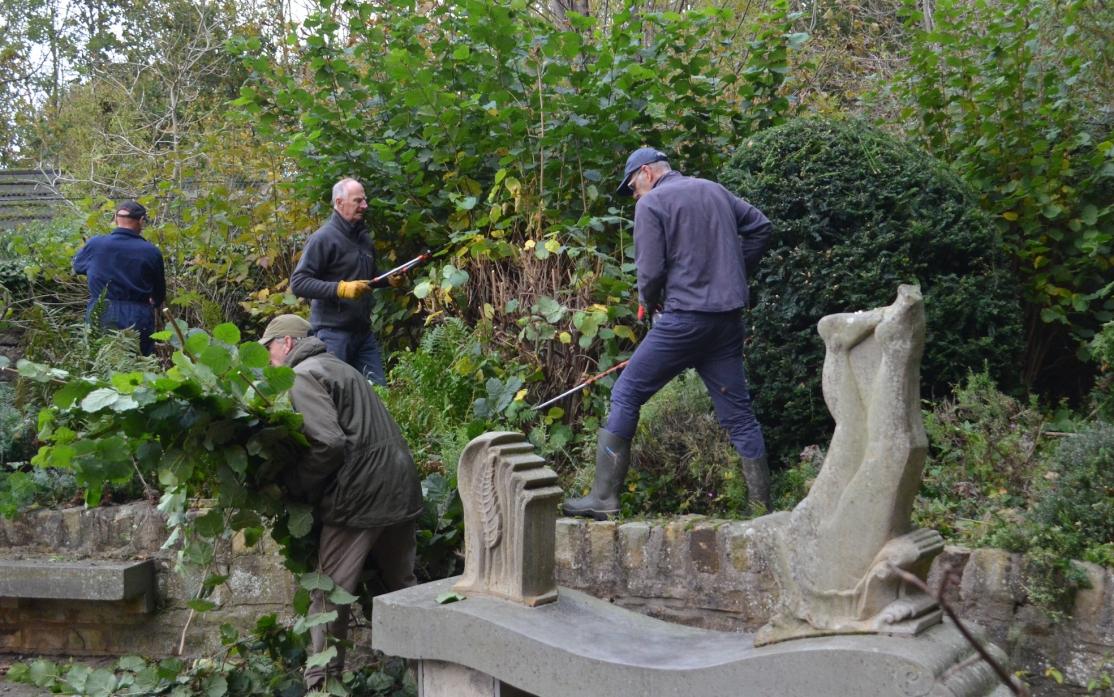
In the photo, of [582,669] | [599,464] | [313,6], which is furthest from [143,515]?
[313,6]

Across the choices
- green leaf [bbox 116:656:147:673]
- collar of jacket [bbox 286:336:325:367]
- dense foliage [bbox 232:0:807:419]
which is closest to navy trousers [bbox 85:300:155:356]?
dense foliage [bbox 232:0:807:419]

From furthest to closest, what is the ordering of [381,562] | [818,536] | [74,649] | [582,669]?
[74,649], [381,562], [582,669], [818,536]

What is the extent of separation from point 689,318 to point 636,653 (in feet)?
6.12

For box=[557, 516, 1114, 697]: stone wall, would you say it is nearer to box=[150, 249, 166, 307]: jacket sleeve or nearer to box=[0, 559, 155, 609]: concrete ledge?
box=[0, 559, 155, 609]: concrete ledge

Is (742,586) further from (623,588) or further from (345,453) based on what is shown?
(345,453)

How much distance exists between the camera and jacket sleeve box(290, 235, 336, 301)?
23.3 feet

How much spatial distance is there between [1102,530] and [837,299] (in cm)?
186

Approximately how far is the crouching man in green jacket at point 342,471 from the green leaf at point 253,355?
37 centimetres

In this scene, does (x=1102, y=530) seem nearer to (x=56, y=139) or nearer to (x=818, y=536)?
(x=818, y=536)

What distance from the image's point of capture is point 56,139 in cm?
1730

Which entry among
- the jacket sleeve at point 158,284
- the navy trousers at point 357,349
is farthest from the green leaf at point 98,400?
the jacket sleeve at point 158,284

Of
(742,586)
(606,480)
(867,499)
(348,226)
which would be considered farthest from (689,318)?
(348,226)

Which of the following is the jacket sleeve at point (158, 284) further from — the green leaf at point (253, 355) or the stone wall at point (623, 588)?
the green leaf at point (253, 355)

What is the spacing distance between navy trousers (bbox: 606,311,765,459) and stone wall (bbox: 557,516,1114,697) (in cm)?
48
